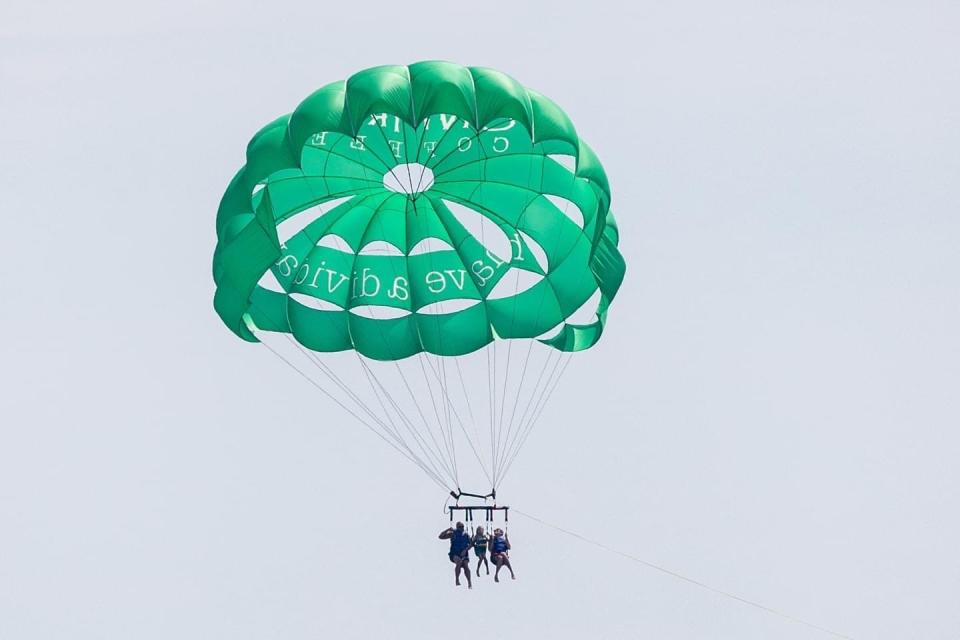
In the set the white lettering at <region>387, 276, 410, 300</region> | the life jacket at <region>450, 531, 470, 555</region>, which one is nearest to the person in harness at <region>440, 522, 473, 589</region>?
the life jacket at <region>450, 531, 470, 555</region>

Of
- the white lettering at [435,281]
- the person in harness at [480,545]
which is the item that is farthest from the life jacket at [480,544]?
the white lettering at [435,281]

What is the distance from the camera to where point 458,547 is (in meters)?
38.9

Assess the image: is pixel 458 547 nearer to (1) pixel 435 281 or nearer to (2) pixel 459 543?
(2) pixel 459 543

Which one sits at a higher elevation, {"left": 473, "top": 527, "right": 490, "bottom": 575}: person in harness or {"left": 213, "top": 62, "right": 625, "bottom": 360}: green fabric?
{"left": 213, "top": 62, "right": 625, "bottom": 360}: green fabric

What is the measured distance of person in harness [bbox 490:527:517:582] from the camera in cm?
3888

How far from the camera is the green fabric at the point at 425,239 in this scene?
1544 inches

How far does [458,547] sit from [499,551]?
641 millimetres

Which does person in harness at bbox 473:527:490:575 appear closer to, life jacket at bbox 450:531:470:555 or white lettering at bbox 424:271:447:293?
life jacket at bbox 450:531:470:555

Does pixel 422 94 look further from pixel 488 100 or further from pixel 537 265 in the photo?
pixel 537 265

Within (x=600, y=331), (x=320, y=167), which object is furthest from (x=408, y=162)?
(x=600, y=331)

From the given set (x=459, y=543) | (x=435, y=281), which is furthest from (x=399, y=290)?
(x=459, y=543)

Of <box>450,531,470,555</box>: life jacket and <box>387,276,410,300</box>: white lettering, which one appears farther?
<box>387,276,410,300</box>: white lettering

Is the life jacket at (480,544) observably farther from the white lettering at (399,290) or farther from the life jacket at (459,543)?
the white lettering at (399,290)

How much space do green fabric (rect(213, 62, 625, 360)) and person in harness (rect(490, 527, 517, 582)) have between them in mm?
3085
